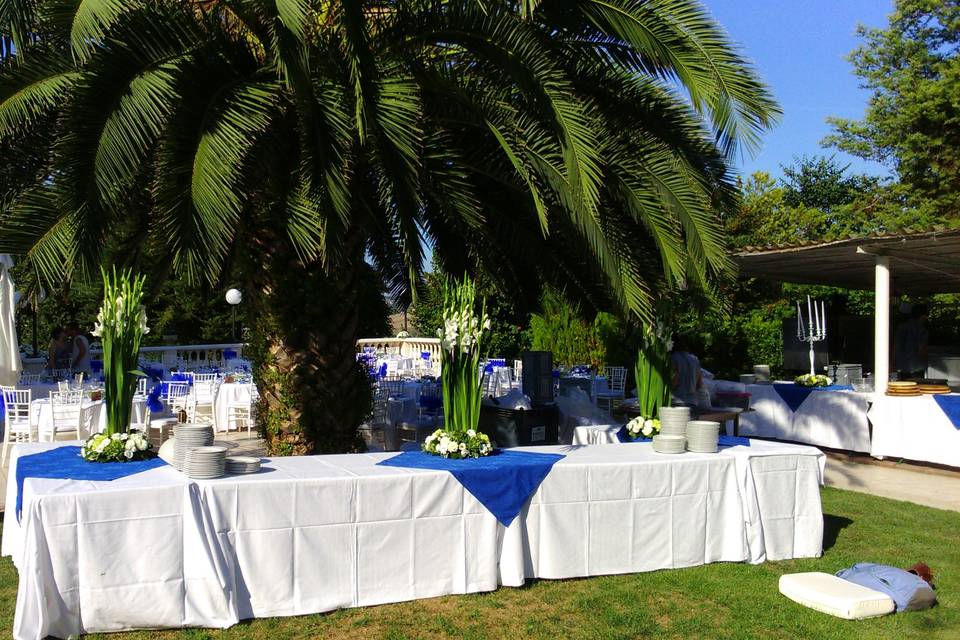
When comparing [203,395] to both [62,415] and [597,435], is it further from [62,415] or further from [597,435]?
[597,435]

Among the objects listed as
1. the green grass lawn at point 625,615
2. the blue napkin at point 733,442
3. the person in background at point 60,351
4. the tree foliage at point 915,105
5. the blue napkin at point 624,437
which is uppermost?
the tree foliage at point 915,105

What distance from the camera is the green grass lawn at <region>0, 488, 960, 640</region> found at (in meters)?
4.91

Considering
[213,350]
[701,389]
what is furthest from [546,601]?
[213,350]

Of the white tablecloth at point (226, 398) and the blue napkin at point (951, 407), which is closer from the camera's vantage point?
the blue napkin at point (951, 407)

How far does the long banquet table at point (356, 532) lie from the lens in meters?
4.64

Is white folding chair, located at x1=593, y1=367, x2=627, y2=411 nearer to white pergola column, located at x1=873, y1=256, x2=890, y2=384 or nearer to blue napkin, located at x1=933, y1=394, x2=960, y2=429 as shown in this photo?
white pergola column, located at x1=873, y1=256, x2=890, y2=384

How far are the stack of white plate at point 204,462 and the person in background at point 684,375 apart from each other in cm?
557

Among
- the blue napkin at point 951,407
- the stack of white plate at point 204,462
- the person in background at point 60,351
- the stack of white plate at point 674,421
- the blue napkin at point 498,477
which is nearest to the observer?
the stack of white plate at point 204,462

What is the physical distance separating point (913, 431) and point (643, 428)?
5251 millimetres

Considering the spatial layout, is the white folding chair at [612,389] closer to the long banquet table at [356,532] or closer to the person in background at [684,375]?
the person in background at [684,375]

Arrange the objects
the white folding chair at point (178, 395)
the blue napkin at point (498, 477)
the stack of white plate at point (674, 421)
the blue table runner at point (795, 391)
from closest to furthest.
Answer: the blue napkin at point (498, 477) → the stack of white plate at point (674, 421) → the blue table runner at point (795, 391) → the white folding chair at point (178, 395)

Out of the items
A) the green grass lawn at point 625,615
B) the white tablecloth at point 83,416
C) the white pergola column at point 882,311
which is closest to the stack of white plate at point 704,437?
the green grass lawn at point 625,615

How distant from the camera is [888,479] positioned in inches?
394

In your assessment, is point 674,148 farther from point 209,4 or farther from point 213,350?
point 213,350
